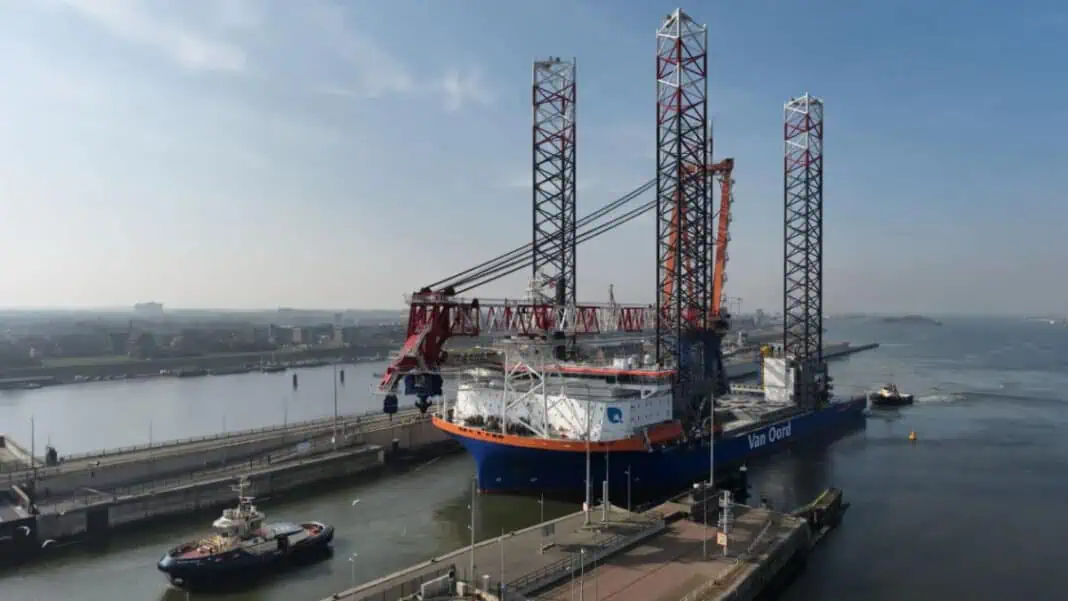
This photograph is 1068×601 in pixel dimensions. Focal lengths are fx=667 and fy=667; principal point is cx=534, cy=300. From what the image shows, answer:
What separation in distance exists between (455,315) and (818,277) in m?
29.1

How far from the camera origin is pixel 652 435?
1031 inches

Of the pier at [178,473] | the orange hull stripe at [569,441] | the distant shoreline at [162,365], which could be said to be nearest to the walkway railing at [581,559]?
the orange hull stripe at [569,441]

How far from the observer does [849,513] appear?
2591 cm

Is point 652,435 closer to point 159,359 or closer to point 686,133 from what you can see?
point 686,133

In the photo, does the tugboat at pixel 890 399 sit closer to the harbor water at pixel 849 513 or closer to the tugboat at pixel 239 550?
the harbor water at pixel 849 513

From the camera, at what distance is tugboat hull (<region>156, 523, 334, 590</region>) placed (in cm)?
1845

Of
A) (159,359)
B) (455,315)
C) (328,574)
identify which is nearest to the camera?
(328,574)

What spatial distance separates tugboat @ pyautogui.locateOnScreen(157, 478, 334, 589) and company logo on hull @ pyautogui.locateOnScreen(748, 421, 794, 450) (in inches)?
878

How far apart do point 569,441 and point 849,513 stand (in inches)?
452

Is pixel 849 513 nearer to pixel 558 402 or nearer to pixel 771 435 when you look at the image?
pixel 771 435

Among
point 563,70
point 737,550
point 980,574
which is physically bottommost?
point 980,574

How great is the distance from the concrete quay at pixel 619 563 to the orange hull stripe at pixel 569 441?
13.9 ft

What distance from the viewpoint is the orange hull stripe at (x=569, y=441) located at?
965 inches

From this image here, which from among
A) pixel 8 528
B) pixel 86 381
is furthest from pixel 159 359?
pixel 8 528
